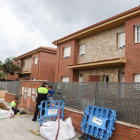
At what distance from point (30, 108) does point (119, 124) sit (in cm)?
626

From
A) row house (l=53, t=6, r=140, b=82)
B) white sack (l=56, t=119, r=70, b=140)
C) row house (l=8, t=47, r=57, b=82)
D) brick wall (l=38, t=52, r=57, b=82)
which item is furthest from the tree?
white sack (l=56, t=119, r=70, b=140)

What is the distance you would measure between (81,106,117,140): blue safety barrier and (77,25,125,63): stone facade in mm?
5564

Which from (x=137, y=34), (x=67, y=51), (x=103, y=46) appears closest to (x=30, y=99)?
(x=67, y=51)

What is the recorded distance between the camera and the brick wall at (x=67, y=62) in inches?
486

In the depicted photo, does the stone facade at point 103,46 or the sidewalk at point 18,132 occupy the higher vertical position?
the stone facade at point 103,46

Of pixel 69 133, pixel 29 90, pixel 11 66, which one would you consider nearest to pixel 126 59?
pixel 69 133

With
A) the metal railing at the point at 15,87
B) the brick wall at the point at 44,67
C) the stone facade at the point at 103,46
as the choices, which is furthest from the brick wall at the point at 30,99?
the brick wall at the point at 44,67

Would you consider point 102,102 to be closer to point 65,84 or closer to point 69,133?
point 69,133

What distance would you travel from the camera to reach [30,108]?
898cm

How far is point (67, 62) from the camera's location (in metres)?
13.0

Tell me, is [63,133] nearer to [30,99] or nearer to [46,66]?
[30,99]

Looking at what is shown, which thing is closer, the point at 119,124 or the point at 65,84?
the point at 119,124

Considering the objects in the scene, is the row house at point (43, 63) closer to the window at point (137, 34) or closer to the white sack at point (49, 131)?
the window at point (137, 34)

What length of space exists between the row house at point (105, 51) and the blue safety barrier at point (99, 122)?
14.6ft
